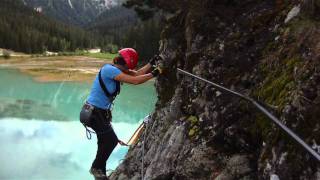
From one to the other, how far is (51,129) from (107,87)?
89.6 feet

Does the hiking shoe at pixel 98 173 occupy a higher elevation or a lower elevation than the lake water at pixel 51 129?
higher

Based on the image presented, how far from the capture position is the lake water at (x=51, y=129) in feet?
79.7

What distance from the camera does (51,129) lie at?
34.5 meters

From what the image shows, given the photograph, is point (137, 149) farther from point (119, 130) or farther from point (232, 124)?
point (119, 130)

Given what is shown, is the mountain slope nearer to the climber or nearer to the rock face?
the rock face

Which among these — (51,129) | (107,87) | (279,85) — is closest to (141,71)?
(107,87)

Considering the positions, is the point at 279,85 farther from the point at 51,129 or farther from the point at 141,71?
the point at 51,129

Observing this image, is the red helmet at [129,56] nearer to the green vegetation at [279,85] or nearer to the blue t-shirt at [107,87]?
the blue t-shirt at [107,87]

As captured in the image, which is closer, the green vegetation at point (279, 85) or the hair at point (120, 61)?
the green vegetation at point (279, 85)

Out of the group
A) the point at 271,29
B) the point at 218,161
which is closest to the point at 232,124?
the point at 218,161

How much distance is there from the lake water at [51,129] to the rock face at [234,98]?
1394cm

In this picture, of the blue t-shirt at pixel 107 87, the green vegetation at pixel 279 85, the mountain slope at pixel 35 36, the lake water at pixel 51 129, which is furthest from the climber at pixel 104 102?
the mountain slope at pixel 35 36

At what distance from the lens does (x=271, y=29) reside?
7316 millimetres

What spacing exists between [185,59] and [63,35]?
183m
